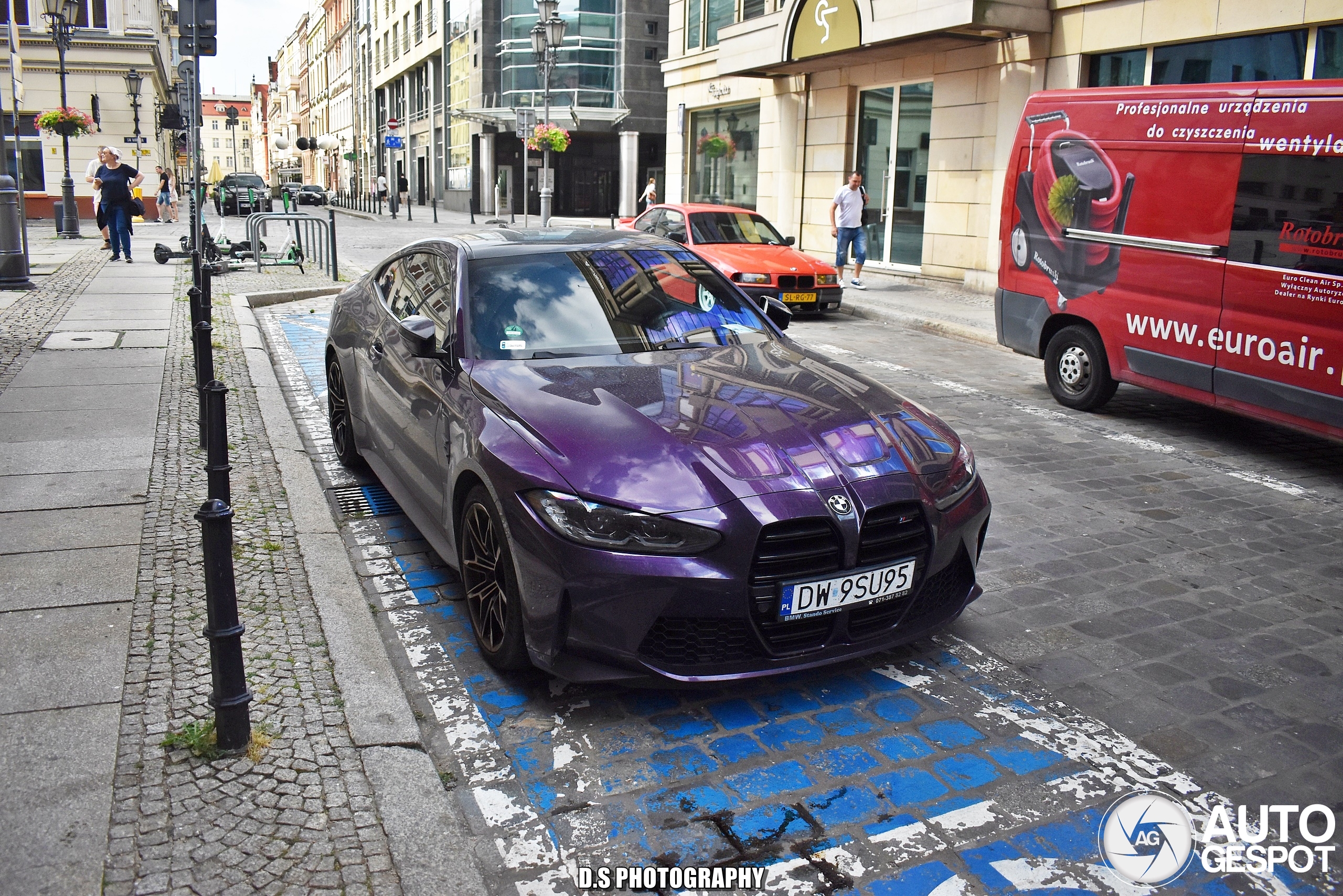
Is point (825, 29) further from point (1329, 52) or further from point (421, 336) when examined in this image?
point (421, 336)

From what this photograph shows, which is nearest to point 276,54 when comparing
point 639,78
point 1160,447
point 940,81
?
point 639,78

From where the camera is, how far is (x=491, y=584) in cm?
393

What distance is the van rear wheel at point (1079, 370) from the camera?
871 cm

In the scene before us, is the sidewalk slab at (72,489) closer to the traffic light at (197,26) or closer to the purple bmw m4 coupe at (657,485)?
the purple bmw m4 coupe at (657,485)

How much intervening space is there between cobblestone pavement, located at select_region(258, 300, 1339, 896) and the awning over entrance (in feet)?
150

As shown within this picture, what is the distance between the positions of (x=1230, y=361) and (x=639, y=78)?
149 feet

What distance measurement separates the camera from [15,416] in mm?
7461

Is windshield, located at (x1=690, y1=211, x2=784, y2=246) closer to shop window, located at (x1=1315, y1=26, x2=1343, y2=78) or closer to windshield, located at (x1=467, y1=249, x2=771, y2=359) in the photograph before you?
shop window, located at (x1=1315, y1=26, x2=1343, y2=78)

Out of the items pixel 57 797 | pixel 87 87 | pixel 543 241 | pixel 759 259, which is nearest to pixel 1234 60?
pixel 759 259

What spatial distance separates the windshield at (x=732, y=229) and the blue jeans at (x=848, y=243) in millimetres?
2523

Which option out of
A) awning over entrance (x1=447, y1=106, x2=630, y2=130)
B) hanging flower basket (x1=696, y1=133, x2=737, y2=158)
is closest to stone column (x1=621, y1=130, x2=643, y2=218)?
awning over entrance (x1=447, y1=106, x2=630, y2=130)

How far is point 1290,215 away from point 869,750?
5343 millimetres

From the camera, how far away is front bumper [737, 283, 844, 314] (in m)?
14.2

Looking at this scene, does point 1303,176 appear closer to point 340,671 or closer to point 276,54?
point 340,671
